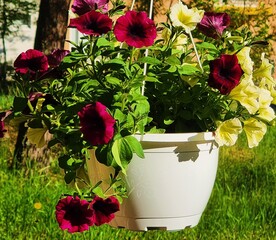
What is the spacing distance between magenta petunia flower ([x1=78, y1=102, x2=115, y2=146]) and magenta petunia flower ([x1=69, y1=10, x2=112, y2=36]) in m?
0.22

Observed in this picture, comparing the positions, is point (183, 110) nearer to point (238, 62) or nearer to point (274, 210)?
point (238, 62)

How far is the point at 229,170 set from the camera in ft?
15.0

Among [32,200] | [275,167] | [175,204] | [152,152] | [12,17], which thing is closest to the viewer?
[152,152]

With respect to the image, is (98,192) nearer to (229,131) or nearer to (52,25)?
(229,131)

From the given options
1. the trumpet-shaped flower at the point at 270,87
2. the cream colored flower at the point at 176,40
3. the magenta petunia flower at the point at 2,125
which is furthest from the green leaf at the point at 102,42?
the trumpet-shaped flower at the point at 270,87

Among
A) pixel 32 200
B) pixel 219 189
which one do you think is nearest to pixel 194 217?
pixel 32 200

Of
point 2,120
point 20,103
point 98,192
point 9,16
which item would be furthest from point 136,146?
point 9,16

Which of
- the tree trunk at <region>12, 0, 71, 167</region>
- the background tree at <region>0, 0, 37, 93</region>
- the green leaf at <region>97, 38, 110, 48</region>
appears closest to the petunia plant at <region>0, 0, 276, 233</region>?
the green leaf at <region>97, 38, 110, 48</region>

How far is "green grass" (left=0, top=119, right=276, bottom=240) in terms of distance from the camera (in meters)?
3.20

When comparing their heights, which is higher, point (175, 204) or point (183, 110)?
point (183, 110)

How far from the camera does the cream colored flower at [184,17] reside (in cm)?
160

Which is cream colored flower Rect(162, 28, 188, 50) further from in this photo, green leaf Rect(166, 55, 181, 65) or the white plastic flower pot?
the white plastic flower pot

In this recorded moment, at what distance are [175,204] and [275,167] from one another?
3041 mm

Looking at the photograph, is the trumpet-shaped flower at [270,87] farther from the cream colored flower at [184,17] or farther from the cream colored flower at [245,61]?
the cream colored flower at [184,17]
